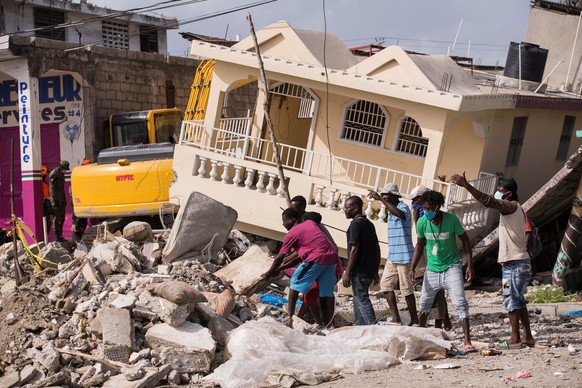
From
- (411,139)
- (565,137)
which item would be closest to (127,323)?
(411,139)

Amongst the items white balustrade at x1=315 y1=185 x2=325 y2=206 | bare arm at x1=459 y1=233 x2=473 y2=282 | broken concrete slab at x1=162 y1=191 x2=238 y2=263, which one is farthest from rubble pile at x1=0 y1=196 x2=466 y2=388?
white balustrade at x1=315 y1=185 x2=325 y2=206

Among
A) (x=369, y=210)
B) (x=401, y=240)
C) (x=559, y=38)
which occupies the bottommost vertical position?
(x=369, y=210)

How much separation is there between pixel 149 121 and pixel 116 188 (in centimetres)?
341

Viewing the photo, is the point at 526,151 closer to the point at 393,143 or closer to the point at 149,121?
the point at 393,143

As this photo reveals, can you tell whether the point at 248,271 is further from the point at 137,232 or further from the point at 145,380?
the point at 145,380

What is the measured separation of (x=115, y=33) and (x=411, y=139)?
50.5 ft

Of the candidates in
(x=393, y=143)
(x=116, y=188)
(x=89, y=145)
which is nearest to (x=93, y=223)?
(x=116, y=188)

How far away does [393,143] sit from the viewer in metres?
16.3

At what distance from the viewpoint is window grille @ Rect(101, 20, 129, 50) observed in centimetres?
2850

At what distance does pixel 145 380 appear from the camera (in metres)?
7.54

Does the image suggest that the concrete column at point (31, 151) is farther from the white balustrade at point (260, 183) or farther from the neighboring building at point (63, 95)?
the white balustrade at point (260, 183)

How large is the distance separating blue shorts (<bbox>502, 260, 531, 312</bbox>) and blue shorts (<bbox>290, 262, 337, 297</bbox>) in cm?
199

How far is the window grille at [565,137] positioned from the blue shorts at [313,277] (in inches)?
450

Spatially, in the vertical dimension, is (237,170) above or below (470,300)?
above
